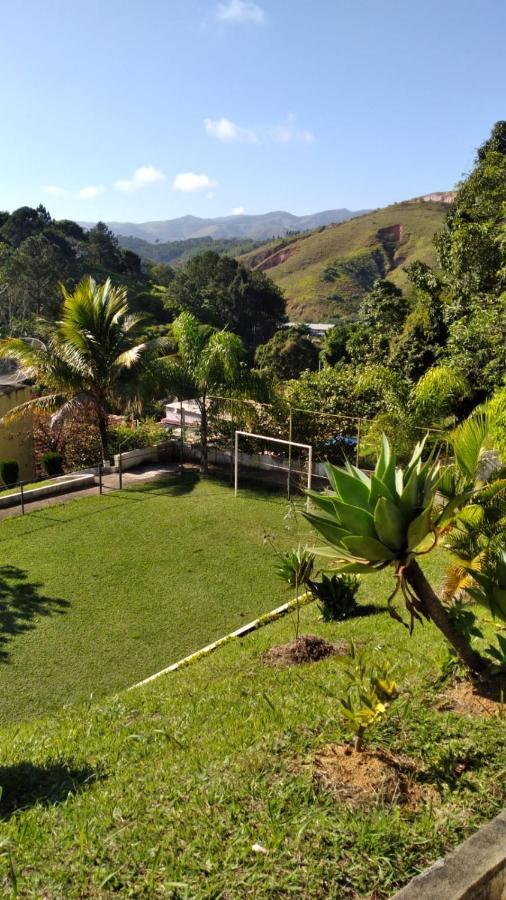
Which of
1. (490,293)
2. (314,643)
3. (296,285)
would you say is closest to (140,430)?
(490,293)

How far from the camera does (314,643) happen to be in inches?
239

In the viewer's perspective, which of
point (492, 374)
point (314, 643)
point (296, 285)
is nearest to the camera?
point (314, 643)

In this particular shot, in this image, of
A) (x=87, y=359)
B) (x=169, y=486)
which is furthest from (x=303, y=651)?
(x=87, y=359)

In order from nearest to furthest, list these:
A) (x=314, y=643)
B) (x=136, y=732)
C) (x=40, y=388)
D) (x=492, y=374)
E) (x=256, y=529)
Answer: (x=136, y=732) → (x=314, y=643) → (x=256, y=529) → (x=492, y=374) → (x=40, y=388)

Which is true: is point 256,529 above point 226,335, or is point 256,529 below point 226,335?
below

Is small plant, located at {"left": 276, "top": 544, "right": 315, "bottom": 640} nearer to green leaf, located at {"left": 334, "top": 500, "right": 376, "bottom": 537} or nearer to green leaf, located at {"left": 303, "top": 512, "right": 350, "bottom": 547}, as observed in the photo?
green leaf, located at {"left": 303, "top": 512, "right": 350, "bottom": 547}

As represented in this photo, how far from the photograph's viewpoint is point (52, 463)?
54.9 ft

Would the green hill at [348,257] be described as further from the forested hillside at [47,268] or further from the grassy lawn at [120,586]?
the grassy lawn at [120,586]

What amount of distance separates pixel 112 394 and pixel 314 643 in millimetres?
11912

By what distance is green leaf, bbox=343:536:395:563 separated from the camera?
9.40 ft

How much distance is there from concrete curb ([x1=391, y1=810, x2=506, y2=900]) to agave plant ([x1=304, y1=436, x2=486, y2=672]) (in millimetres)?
936

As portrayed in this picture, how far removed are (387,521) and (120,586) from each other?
719 centimetres

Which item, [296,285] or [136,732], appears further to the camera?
[296,285]

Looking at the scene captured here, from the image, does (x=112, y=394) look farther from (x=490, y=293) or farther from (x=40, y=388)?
(x=490, y=293)
